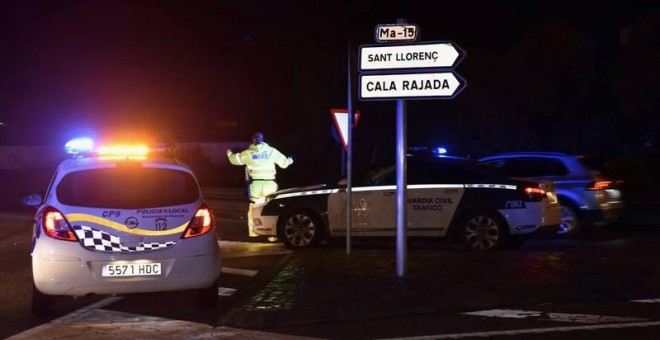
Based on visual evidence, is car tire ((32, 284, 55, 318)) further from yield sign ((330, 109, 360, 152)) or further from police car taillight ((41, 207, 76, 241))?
yield sign ((330, 109, 360, 152))

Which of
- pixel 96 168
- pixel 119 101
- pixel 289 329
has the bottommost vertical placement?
pixel 289 329

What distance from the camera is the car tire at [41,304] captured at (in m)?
7.52

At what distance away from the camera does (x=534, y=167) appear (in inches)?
553

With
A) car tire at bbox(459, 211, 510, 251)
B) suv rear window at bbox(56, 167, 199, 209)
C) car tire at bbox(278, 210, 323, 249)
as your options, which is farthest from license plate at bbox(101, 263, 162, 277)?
car tire at bbox(459, 211, 510, 251)

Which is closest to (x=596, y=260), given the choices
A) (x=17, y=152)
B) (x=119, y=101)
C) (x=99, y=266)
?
(x=99, y=266)

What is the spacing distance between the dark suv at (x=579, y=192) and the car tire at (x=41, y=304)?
28.8 ft

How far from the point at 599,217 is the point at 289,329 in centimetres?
805

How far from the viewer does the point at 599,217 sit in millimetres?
13586

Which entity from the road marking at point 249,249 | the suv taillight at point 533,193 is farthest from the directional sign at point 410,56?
the road marking at point 249,249

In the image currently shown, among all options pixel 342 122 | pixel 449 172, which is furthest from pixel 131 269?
pixel 449 172

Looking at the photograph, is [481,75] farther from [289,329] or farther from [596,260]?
[289,329]

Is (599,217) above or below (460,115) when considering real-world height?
below

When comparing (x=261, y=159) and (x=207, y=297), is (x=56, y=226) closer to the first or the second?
(x=207, y=297)

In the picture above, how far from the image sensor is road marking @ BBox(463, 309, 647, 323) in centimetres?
738
